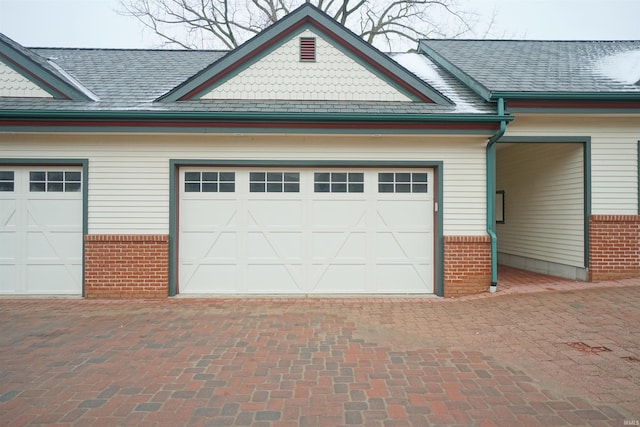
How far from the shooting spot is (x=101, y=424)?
3174 mm

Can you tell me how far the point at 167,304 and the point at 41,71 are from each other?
532cm

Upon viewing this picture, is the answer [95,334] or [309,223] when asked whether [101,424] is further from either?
[309,223]

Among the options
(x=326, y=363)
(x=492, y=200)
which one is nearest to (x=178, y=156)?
(x=326, y=363)

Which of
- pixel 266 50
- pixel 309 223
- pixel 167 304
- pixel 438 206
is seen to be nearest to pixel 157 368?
pixel 167 304

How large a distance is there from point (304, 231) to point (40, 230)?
16.5 ft

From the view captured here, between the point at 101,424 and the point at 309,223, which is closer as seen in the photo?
the point at 101,424

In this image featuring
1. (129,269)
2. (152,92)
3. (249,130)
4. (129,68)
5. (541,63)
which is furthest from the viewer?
(129,68)

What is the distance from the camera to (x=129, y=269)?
739 cm

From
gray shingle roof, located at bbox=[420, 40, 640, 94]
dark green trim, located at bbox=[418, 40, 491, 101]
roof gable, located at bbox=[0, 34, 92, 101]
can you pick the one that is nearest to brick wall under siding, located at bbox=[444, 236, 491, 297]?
dark green trim, located at bbox=[418, 40, 491, 101]

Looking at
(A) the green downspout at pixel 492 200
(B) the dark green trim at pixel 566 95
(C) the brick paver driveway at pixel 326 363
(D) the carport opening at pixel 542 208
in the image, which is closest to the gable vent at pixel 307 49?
(B) the dark green trim at pixel 566 95

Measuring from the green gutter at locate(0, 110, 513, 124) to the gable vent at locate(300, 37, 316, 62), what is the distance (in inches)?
63.7

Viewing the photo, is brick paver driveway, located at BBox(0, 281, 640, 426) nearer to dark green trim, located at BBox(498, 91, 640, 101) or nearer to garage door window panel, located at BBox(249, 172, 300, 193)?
garage door window panel, located at BBox(249, 172, 300, 193)

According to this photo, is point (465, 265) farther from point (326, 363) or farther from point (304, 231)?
point (326, 363)

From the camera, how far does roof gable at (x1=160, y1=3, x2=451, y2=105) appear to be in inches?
309
